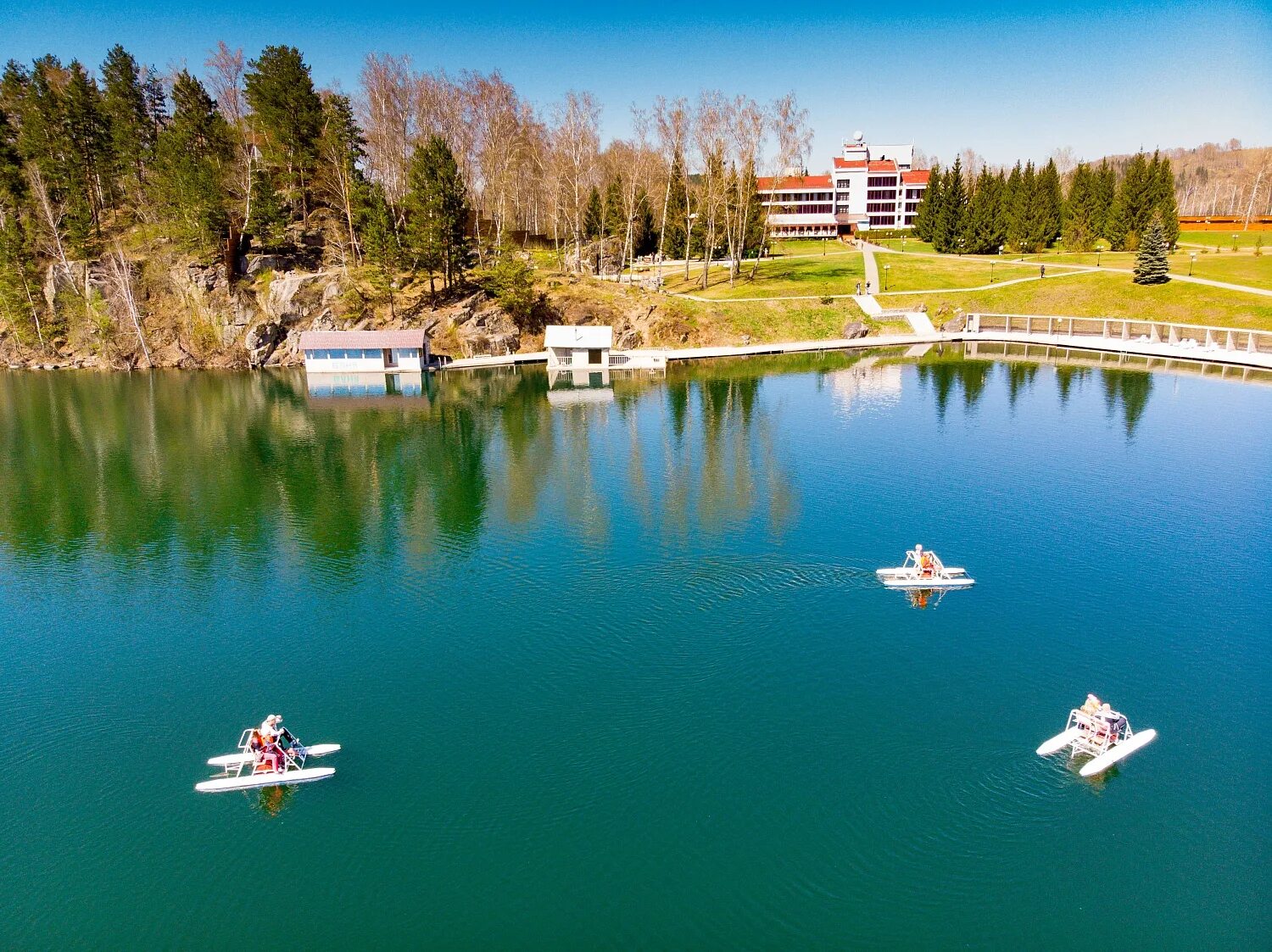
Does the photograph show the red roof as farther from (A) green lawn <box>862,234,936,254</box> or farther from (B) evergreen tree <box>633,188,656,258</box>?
(B) evergreen tree <box>633,188,656,258</box>

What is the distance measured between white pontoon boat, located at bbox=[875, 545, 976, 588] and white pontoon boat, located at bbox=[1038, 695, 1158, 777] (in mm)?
9659

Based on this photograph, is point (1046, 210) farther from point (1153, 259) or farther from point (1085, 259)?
point (1153, 259)

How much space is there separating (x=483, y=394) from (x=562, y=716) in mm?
52294

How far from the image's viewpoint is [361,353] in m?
84.1

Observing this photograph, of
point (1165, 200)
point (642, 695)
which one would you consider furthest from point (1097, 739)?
point (1165, 200)

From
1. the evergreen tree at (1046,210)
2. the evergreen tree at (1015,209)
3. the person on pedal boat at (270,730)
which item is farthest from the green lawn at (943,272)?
the person on pedal boat at (270,730)

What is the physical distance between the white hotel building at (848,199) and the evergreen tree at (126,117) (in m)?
A: 103

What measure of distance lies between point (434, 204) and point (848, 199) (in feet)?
314

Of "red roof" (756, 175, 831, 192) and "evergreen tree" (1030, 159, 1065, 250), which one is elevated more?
"red roof" (756, 175, 831, 192)

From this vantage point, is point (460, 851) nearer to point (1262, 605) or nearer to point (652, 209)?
point (1262, 605)

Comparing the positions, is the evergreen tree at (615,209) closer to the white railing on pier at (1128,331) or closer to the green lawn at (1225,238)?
the white railing on pier at (1128,331)

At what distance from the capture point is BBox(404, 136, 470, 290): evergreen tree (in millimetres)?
87875

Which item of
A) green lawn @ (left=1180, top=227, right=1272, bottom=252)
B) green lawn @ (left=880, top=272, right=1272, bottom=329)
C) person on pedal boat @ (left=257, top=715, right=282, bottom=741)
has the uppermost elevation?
green lawn @ (left=1180, top=227, right=1272, bottom=252)

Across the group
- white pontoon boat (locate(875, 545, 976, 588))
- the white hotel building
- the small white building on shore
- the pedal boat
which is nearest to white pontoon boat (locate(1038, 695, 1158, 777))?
the pedal boat
